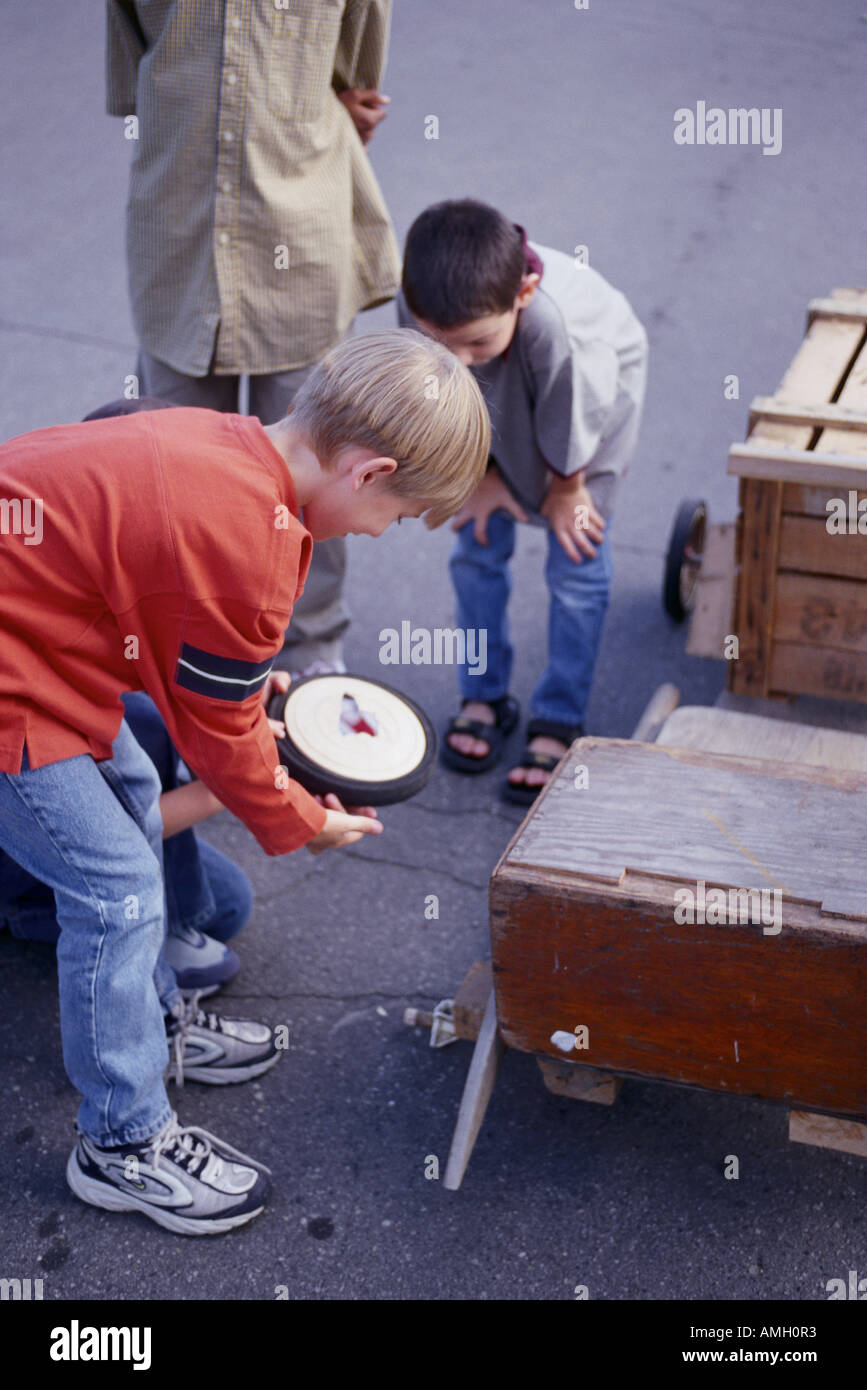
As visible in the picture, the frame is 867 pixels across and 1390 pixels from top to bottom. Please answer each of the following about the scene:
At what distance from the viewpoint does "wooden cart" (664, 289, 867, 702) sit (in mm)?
2664

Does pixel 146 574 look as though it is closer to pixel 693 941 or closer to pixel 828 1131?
pixel 693 941

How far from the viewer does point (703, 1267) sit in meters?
2.20

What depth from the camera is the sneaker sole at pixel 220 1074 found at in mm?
2531

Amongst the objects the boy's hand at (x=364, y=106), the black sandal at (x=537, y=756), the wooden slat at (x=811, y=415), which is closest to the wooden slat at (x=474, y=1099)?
the black sandal at (x=537, y=756)

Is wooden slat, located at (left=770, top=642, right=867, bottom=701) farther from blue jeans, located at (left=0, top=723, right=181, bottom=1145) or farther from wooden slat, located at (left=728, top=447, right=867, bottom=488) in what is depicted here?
blue jeans, located at (left=0, top=723, right=181, bottom=1145)

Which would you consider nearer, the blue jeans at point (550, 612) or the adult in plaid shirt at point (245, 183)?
the adult in plaid shirt at point (245, 183)

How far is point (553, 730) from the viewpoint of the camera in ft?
10.9

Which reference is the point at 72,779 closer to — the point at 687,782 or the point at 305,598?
the point at 687,782

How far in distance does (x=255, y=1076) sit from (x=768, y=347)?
3.82 metres

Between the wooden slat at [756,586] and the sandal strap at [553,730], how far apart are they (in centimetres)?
47

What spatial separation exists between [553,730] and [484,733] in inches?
7.3

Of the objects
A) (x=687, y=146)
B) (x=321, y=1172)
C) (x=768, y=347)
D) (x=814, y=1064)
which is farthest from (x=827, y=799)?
(x=687, y=146)

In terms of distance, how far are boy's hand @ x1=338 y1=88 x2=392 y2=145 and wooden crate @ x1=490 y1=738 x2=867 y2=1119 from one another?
6.24ft

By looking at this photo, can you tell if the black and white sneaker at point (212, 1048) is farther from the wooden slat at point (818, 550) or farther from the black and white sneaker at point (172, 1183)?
the wooden slat at point (818, 550)
